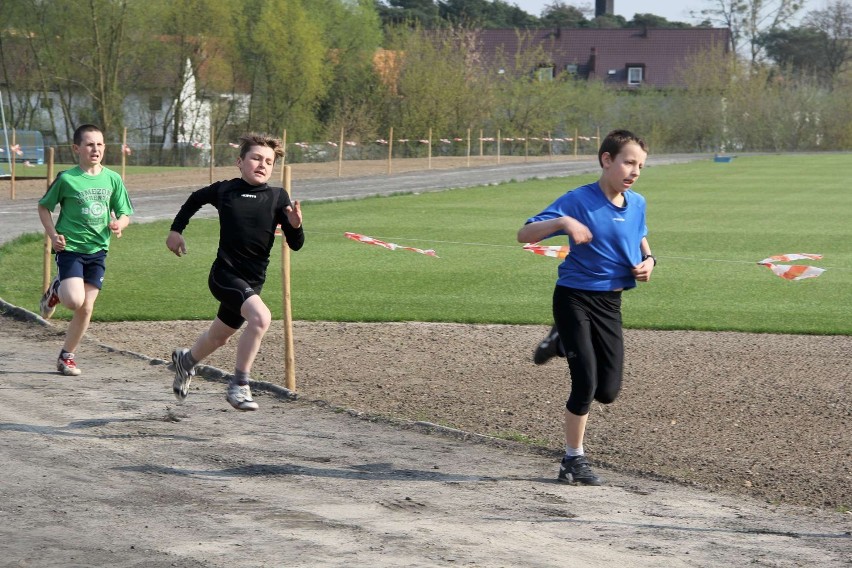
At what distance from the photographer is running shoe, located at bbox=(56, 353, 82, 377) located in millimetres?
9328

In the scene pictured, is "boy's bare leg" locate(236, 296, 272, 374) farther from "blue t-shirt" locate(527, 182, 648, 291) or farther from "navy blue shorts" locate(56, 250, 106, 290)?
"navy blue shorts" locate(56, 250, 106, 290)

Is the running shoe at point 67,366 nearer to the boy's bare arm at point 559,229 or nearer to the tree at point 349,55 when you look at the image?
the boy's bare arm at point 559,229

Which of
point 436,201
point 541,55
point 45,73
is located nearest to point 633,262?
point 436,201

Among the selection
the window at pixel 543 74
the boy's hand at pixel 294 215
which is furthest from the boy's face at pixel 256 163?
the window at pixel 543 74

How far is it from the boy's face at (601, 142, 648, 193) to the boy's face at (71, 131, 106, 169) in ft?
14.1

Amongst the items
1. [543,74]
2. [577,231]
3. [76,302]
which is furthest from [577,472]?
[543,74]

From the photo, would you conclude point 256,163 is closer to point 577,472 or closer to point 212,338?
point 212,338

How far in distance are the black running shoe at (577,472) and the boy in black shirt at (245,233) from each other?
199cm

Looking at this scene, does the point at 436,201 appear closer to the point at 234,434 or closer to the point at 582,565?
the point at 234,434

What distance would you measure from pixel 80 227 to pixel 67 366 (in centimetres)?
106

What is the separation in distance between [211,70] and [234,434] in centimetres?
5573

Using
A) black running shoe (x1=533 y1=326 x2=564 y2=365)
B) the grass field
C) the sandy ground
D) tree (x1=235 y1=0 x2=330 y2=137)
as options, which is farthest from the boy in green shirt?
tree (x1=235 y1=0 x2=330 y2=137)

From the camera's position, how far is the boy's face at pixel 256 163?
7512 millimetres

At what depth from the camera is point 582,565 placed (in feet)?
16.5
